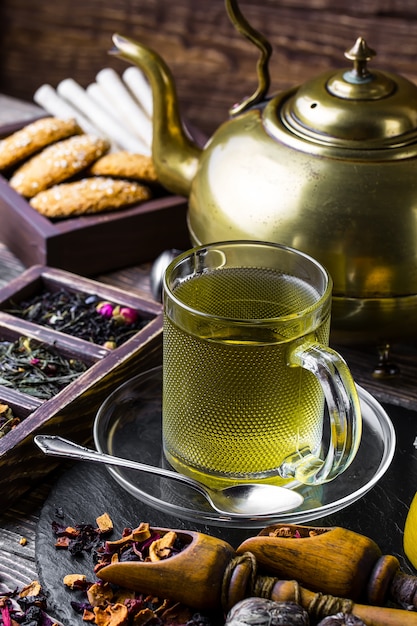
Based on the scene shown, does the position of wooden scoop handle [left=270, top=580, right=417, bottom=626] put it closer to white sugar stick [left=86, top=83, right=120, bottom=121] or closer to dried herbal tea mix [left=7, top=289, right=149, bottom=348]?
dried herbal tea mix [left=7, top=289, right=149, bottom=348]

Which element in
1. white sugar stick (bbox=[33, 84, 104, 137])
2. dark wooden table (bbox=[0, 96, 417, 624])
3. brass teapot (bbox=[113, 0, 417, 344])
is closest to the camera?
dark wooden table (bbox=[0, 96, 417, 624])

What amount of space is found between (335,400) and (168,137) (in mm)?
504

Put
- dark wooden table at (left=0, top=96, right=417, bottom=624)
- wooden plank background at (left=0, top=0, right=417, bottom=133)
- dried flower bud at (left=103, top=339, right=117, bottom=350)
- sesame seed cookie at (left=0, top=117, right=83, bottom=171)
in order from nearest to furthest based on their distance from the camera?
dark wooden table at (left=0, top=96, right=417, bottom=624) → dried flower bud at (left=103, top=339, right=117, bottom=350) → sesame seed cookie at (left=0, top=117, right=83, bottom=171) → wooden plank background at (left=0, top=0, right=417, bottom=133)

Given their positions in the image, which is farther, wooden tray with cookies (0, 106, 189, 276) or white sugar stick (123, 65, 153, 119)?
white sugar stick (123, 65, 153, 119)

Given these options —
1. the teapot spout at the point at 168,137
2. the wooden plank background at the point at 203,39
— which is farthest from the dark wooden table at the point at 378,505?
the wooden plank background at the point at 203,39

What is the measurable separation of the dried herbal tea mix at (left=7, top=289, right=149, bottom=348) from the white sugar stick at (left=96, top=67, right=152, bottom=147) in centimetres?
42

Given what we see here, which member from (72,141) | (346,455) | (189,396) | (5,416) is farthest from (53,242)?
(346,455)

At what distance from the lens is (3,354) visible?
1047 mm

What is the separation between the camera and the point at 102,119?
1.53 m

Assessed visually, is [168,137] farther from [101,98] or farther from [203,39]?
[203,39]

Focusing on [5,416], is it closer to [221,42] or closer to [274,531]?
[274,531]

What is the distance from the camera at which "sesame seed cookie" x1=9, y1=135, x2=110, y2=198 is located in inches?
52.9

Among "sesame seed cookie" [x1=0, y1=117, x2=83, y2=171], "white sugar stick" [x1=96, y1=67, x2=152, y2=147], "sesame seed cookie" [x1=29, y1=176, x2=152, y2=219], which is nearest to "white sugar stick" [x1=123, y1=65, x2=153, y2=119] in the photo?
"white sugar stick" [x1=96, y1=67, x2=152, y2=147]

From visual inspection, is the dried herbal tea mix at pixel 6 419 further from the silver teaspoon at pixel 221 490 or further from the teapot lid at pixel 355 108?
the teapot lid at pixel 355 108
